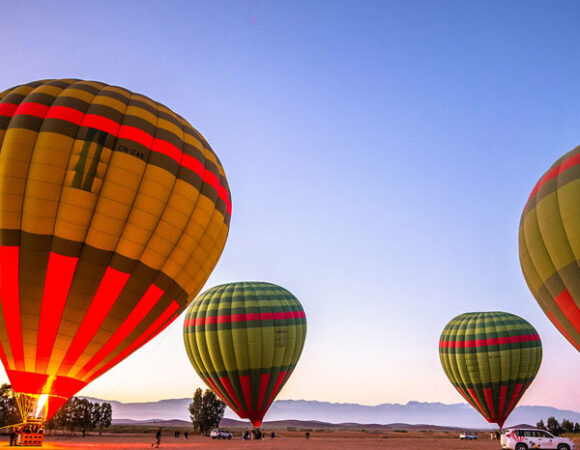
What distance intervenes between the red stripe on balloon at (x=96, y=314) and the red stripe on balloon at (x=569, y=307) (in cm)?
1501

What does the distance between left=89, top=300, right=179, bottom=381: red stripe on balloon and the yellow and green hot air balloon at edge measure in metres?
11.8

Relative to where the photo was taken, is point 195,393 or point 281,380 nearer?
point 281,380

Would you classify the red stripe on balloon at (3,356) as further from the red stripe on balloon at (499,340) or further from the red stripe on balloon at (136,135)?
the red stripe on balloon at (499,340)

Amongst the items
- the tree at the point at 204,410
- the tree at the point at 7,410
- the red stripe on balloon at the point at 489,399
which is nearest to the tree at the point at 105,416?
the tree at the point at 7,410

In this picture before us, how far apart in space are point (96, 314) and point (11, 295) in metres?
2.42

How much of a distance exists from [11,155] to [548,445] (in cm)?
2269

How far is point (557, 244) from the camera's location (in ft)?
55.4

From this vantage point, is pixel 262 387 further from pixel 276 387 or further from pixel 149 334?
pixel 149 334

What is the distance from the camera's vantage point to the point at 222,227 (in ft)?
61.5

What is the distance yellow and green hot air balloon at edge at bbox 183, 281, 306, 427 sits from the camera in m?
28.8

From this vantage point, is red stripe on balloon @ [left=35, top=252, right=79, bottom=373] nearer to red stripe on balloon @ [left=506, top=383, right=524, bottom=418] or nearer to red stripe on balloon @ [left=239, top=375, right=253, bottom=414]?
red stripe on balloon @ [left=239, top=375, right=253, bottom=414]

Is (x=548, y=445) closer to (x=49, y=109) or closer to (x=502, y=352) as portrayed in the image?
(x=502, y=352)

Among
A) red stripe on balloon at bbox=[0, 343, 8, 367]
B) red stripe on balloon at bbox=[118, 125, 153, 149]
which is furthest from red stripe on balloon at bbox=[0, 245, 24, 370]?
red stripe on balloon at bbox=[118, 125, 153, 149]

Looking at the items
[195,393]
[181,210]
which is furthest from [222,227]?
[195,393]
